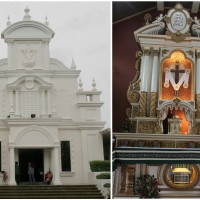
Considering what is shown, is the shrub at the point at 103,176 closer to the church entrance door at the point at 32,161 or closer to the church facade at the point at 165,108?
the church facade at the point at 165,108

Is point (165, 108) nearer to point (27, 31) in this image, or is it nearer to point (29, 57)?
point (29, 57)

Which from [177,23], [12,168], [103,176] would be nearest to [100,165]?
[103,176]

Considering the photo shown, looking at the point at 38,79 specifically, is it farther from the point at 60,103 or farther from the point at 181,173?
the point at 181,173

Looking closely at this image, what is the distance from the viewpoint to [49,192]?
12.9 metres

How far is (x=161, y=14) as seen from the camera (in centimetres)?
1238

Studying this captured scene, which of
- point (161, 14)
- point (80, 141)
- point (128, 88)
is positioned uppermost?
point (161, 14)

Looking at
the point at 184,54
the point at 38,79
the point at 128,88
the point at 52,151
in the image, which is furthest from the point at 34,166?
the point at 184,54

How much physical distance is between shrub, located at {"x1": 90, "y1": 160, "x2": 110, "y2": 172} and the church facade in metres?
1.06

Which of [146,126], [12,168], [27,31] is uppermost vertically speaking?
[27,31]

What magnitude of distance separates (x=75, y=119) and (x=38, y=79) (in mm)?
1000

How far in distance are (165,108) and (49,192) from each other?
7.89ft

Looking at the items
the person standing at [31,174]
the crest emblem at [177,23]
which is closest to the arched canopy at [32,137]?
the person standing at [31,174]

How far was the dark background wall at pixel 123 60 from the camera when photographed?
12.3 m

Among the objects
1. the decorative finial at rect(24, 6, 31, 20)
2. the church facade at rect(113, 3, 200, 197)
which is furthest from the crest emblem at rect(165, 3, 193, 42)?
the decorative finial at rect(24, 6, 31, 20)
